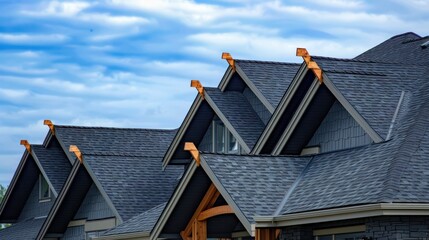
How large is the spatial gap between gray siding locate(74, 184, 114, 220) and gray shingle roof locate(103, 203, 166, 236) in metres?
2.04

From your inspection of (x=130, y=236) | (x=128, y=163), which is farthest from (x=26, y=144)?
(x=130, y=236)

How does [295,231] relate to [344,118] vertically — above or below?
below

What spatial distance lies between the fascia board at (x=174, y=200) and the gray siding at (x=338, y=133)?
3.37 metres

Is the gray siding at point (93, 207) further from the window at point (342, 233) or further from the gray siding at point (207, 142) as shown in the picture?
the window at point (342, 233)

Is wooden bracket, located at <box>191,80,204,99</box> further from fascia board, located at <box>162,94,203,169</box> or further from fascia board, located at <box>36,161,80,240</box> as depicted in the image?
fascia board, located at <box>36,161,80,240</box>

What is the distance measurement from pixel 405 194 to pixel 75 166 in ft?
53.0

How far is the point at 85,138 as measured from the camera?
126 ft

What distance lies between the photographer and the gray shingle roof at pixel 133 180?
34156mm

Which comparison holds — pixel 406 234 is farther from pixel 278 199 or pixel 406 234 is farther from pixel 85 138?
pixel 85 138

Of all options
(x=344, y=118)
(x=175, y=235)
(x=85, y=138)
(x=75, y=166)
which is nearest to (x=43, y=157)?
(x=85, y=138)

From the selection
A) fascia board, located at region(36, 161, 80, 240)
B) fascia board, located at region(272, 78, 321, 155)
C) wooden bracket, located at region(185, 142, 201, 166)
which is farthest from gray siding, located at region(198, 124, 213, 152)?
wooden bracket, located at region(185, 142, 201, 166)

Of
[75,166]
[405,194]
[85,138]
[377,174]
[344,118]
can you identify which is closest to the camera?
[405,194]

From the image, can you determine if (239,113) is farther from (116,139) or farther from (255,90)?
(116,139)

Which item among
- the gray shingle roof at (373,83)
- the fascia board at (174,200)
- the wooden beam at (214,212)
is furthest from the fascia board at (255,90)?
the fascia board at (174,200)
